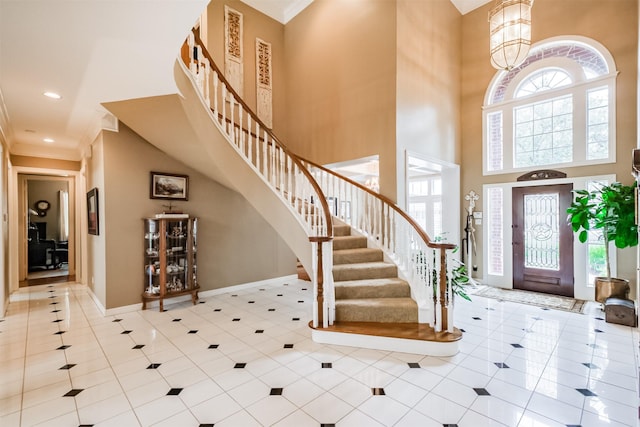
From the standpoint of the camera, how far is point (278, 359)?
9.99 feet

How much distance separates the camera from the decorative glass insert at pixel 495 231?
240 inches

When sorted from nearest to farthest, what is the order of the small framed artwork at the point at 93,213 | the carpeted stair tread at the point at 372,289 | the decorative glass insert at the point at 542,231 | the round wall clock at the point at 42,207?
1. the carpeted stair tread at the point at 372,289
2. the small framed artwork at the point at 93,213
3. the decorative glass insert at the point at 542,231
4. the round wall clock at the point at 42,207

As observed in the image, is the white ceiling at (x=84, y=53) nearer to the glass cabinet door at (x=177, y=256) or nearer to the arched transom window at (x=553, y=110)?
the glass cabinet door at (x=177, y=256)

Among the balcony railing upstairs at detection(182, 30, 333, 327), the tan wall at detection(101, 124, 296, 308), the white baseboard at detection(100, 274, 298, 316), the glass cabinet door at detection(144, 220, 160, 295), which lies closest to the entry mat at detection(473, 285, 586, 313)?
the balcony railing upstairs at detection(182, 30, 333, 327)

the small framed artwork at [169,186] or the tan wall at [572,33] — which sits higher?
the tan wall at [572,33]

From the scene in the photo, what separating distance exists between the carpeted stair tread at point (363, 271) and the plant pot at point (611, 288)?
3.24 meters

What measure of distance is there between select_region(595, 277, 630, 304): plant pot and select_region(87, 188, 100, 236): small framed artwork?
8015 millimetres

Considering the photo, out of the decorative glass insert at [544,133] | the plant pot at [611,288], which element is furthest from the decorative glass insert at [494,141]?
the plant pot at [611,288]

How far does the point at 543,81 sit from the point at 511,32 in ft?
8.74

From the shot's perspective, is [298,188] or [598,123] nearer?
[298,188]

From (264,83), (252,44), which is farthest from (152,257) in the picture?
(252,44)

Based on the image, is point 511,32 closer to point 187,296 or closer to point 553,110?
point 553,110

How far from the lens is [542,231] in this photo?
562cm

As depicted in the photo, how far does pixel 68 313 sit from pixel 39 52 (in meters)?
3.96
